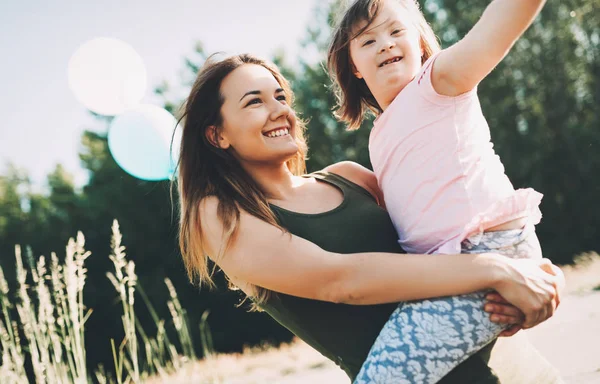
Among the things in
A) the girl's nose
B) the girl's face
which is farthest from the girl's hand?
the girl's nose

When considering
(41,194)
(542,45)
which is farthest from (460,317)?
(41,194)

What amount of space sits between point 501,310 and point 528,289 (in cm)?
8

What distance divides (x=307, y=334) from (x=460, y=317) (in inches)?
19.0

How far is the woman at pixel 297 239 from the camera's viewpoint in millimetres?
1355

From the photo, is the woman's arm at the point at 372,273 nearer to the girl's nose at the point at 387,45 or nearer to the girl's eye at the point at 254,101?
the girl's eye at the point at 254,101

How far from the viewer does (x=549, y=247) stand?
46.0 ft

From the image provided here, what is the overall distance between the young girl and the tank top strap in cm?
15

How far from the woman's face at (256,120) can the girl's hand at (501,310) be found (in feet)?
2.54

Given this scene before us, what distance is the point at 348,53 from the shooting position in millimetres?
1901

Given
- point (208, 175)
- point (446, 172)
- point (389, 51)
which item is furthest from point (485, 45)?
point (208, 175)

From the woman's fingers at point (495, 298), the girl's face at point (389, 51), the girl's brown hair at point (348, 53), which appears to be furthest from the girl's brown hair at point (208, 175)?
the woman's fingers at point (495, 298)

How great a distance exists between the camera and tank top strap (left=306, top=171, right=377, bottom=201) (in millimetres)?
1823

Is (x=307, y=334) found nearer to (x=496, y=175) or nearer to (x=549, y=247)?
(x=496, y=175)

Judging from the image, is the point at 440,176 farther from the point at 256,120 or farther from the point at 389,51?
the point at 256,120
